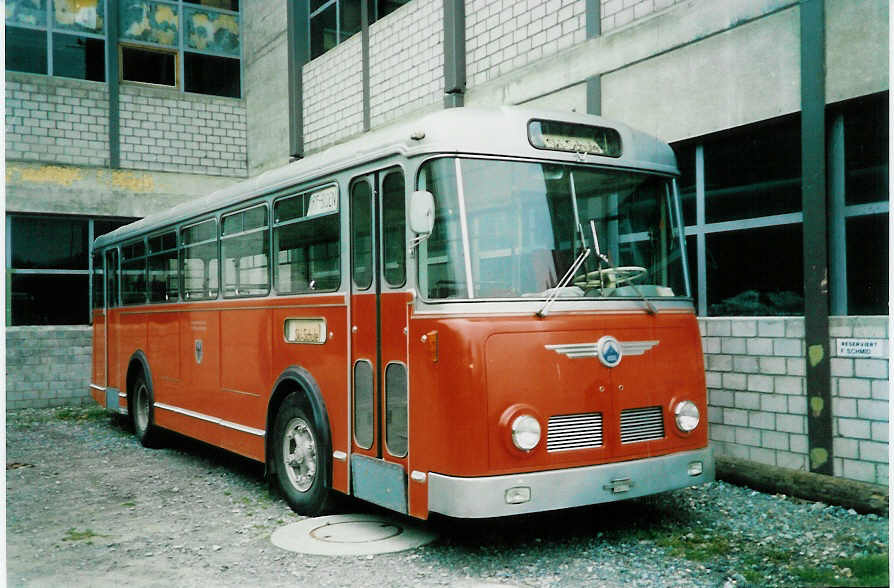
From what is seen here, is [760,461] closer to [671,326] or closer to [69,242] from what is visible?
[671,326]

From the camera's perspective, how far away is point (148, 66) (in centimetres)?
1741

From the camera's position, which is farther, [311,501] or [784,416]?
[784,416]

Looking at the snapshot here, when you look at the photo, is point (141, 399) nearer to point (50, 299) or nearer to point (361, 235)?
point (50, 299)

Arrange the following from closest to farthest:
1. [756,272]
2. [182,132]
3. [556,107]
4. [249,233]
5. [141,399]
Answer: [756,272]
[249,233]
[556,107]
[141,399]
[182,132]

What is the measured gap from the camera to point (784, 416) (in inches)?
290

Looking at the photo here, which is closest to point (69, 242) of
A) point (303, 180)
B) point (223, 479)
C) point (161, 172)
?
point (161, 172)

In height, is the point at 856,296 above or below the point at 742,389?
above

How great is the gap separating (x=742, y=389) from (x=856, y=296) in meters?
1.31

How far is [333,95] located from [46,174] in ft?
18.3

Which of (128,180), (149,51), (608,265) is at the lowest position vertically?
(608,265)

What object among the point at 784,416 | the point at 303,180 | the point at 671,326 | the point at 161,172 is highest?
the point at 161,172

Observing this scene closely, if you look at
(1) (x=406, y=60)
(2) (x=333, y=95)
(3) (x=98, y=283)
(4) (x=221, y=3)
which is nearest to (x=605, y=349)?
(1) (x=406, y=60)

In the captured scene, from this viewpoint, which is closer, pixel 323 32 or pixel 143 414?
pixel 143 414

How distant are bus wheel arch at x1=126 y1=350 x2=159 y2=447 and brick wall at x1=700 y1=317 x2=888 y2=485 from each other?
6.61m
